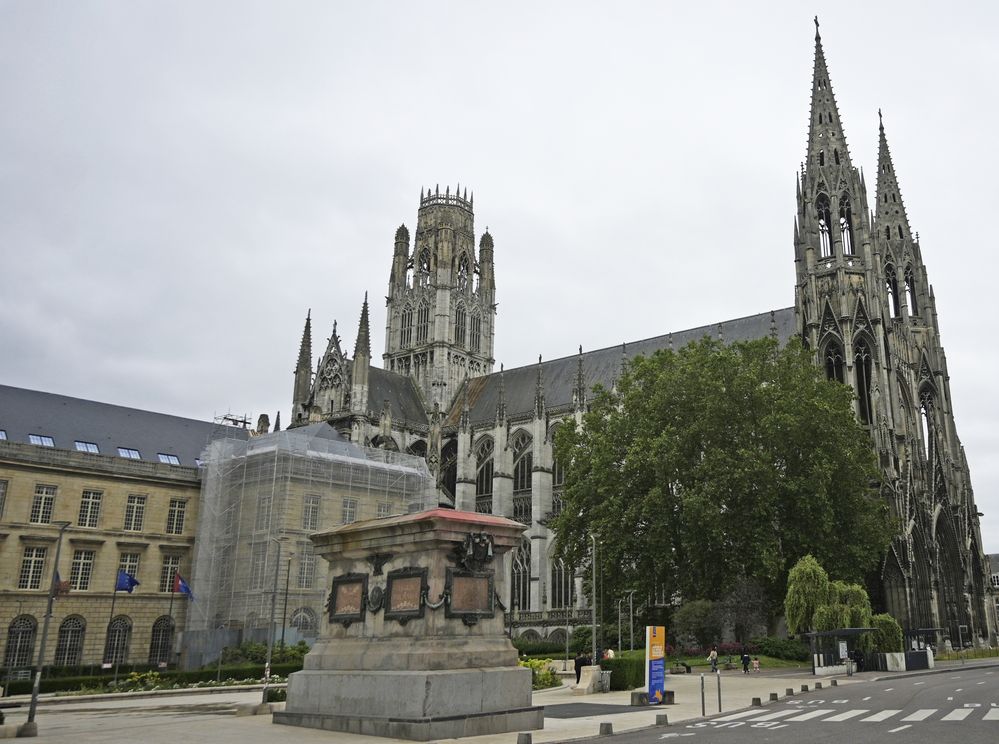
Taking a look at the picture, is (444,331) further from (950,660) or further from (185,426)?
(950,660)

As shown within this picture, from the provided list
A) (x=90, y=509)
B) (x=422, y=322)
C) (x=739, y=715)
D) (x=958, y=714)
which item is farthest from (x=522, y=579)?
(x=958, y=714)

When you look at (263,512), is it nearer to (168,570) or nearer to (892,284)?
(168,570)

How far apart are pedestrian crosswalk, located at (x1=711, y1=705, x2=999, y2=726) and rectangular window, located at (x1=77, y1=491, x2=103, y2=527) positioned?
3860cm

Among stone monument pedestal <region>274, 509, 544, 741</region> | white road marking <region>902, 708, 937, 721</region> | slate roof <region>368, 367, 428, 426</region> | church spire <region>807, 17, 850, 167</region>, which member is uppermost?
church spire <region>807, 17, 850, 167</region>

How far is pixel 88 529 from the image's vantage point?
46.2 metres

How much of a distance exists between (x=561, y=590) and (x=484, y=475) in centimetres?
1350

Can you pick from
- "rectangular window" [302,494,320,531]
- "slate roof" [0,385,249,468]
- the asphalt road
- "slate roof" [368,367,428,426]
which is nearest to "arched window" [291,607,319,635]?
"rectangular window" [302,494,320,531]

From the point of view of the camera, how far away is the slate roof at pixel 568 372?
213 feet

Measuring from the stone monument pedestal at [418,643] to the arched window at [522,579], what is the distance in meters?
46.9

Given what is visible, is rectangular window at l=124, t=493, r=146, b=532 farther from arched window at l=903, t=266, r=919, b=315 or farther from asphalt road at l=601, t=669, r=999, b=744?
arched window at l=903, t=266, r=919, b=315

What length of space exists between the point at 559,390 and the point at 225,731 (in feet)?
189

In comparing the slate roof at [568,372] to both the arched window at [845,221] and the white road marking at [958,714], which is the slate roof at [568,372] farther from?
the white road marking at [958,714]

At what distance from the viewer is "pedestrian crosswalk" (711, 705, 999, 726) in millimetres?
16938

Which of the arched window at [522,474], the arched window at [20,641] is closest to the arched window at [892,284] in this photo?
the arched window at [522,474]
